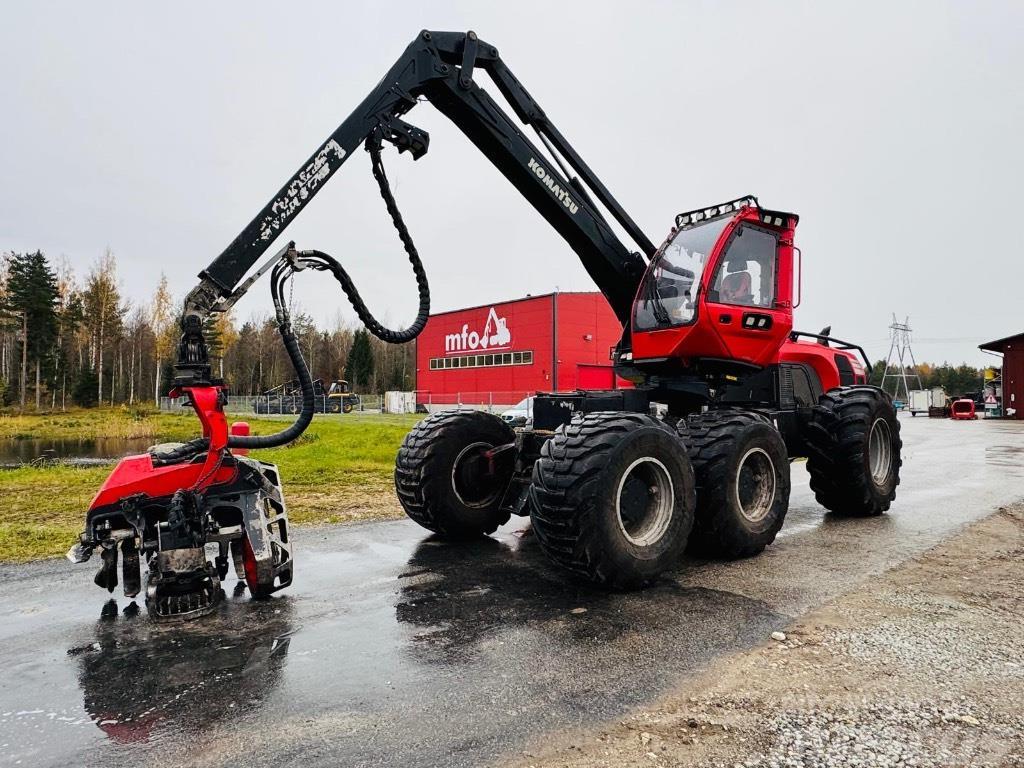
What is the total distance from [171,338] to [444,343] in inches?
900

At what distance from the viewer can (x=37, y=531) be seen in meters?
6.21

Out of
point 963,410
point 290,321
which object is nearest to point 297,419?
point 290,321

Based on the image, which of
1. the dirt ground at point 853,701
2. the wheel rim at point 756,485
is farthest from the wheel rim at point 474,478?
the dirt ground at point 853,701

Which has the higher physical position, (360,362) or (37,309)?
(37,309)

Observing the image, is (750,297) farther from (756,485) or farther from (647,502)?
(647,502)

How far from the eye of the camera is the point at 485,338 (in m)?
41.5

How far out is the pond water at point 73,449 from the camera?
2019 cm

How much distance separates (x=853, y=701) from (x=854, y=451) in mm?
4804

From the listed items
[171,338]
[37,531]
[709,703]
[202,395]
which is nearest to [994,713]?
[709,703]

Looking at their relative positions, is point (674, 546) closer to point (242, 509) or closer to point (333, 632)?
point (333, 632)

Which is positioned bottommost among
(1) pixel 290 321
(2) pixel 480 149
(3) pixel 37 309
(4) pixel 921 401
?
(4) pixel 921 401

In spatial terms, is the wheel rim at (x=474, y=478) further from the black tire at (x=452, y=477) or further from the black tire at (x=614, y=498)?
the black tire at (x=614, y=498)

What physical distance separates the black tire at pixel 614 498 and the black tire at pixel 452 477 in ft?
5.15

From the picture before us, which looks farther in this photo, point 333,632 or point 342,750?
point 333,632
